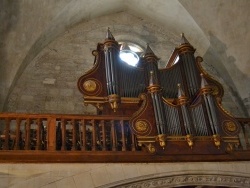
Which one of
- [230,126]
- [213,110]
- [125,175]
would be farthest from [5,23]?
[230,126]

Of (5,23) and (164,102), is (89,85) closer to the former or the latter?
(164,102)

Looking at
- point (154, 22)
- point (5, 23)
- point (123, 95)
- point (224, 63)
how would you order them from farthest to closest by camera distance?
point (154, 22)
point (224, 63)
point (5, 23)
point (123, 95)

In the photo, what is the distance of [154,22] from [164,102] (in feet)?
17.5

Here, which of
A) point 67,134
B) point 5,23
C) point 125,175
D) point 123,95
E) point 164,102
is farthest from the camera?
point 5,23

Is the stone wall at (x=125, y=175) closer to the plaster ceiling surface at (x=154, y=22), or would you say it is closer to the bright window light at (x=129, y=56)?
the plaster ceiling surface at (x=154, y=22)

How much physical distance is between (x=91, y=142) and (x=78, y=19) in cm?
539

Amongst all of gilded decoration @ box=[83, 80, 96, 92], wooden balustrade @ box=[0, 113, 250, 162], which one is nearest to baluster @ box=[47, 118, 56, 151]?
wooden balustrade @ box=[0, 113, 250, 162]

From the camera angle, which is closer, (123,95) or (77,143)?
(77,143)

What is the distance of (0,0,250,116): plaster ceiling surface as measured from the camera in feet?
35.3

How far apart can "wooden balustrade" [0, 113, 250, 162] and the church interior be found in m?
0.02

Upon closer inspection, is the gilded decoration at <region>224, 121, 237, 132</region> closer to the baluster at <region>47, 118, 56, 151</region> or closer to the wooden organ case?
the wooden organ case

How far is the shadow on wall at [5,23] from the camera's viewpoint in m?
10.4

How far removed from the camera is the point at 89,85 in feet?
30.1

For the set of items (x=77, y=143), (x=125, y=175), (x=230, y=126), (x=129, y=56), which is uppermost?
(x=129, y=56)
